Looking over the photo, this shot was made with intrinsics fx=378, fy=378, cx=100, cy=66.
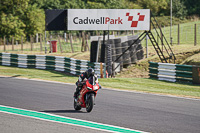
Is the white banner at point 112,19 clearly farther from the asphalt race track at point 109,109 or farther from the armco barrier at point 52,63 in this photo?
the asphalt race track at point 109,109

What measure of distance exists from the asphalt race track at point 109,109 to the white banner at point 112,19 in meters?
7.39

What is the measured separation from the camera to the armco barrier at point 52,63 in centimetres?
2372

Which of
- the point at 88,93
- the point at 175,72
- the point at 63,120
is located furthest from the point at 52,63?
the point at 63,120

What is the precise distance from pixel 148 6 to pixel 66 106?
75383 mm

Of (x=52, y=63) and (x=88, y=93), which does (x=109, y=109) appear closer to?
(x=88, y=93)

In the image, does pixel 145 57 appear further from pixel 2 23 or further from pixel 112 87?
pixel 2 23

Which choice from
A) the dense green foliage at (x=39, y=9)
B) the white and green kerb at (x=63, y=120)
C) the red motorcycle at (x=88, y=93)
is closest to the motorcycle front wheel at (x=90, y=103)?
the red motorcycle at (x=88, y=93)

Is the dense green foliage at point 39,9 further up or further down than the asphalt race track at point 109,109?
further up

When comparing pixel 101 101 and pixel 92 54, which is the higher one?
pixel 92 54

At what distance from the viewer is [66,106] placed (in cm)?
1295

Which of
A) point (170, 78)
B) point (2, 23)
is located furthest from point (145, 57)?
point (2, 23)

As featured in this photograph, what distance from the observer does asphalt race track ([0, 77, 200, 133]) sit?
31.7 ft

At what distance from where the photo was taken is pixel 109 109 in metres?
12.3

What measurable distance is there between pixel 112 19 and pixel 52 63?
6225 mm
